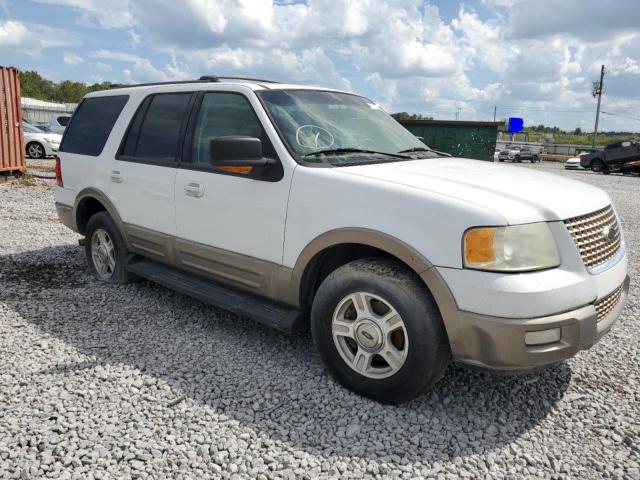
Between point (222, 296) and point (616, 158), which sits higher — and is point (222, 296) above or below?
below

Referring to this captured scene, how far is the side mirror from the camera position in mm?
3203

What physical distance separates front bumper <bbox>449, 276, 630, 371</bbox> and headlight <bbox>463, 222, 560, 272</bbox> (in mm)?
261

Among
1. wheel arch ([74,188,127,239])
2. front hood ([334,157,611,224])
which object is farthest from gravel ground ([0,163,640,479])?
front hood ([334,157,611,224])

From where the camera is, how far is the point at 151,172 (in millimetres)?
4336

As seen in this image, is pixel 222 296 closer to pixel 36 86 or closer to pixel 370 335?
pixel 370 335

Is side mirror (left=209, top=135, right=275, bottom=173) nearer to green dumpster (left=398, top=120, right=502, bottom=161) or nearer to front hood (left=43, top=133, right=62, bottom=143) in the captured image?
green dumpster (left=398, top=120, right=502, bottom=161)

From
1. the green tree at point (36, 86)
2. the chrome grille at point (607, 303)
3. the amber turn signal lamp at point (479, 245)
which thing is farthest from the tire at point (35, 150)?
the green tree at point (36, 86)

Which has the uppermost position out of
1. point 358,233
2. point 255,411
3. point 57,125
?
point 57,125

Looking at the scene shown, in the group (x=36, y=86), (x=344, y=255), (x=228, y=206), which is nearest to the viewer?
(x=344, y=255)

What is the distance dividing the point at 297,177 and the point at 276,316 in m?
0.93

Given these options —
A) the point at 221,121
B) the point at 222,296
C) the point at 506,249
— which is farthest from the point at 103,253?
the point at 506,249

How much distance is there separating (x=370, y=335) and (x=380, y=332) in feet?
0.27

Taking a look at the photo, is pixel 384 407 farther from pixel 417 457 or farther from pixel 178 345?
pixel 178 345

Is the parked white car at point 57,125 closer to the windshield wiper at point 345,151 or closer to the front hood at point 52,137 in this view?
the front hood at point 52,137
